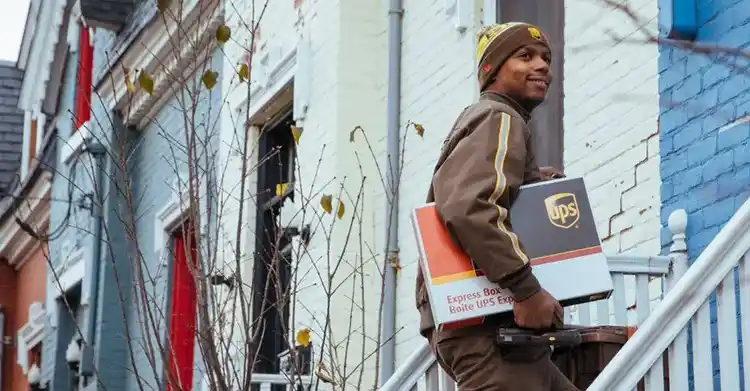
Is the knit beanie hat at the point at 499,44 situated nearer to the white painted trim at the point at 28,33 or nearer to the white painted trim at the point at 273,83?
the white painted trim at the point at 273,83

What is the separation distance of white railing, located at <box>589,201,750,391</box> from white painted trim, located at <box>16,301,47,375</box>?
1363cm

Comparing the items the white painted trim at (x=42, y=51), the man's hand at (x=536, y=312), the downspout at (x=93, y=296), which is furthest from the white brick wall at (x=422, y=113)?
the white painted trim at (x=42, y=51)

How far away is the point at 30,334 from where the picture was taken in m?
19.4

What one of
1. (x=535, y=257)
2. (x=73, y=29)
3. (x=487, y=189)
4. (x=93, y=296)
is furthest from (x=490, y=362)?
(x=73, y=29)

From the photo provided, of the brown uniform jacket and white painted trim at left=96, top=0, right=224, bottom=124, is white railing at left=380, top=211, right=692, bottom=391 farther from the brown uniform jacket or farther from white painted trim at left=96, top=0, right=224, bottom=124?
white painted trim at left=96, top=0, right=224, bottom=124

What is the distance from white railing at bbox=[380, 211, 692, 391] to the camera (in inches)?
253

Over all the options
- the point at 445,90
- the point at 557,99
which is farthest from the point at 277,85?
the point at 557,99

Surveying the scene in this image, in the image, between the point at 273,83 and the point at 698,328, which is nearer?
the point at 698,328

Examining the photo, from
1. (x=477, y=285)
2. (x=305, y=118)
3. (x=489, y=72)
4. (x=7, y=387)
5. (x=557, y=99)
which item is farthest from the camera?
(x=7, y=387)

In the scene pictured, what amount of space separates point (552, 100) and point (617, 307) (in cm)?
194

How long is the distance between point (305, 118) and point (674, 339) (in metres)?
5.45

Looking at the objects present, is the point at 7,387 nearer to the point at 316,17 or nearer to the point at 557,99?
the point at 316,17

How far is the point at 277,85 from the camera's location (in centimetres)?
1123

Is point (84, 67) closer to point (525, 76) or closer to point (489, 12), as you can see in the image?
point (489, 12)
